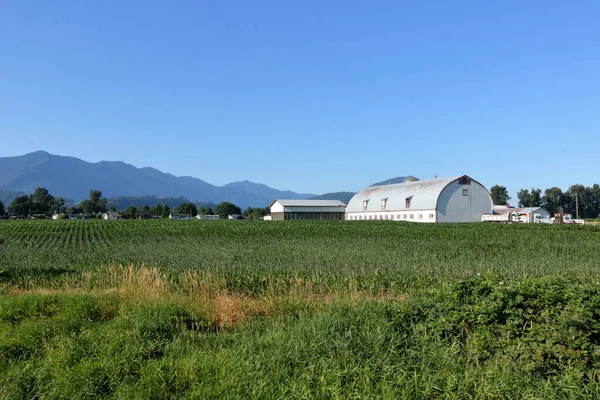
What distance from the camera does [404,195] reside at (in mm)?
74750

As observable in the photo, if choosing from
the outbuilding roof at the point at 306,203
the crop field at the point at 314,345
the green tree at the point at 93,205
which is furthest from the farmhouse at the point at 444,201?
the green tree at the point at 93,205

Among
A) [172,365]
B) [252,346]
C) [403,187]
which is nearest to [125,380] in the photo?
[172,365]

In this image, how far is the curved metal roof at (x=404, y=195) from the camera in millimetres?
66719

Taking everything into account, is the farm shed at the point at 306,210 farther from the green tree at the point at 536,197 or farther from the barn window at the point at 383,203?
the green tree at the point at 536,197

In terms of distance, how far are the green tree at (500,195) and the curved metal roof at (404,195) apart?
94841 millimetres

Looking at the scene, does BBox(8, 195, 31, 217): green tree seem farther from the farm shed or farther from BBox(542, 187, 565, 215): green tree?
BBox(542, 187, 565, 215): green tree

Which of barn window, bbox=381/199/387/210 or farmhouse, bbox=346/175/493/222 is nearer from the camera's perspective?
farmhouse, bbox=346/175/493/222

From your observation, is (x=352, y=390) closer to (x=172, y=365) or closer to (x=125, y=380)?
(x=172, y=365)

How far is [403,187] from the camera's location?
257 feet

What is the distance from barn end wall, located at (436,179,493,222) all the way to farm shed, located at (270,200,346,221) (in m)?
37.0

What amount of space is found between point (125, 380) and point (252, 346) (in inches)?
67.2

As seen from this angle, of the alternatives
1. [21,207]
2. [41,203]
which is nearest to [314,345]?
[21,207]

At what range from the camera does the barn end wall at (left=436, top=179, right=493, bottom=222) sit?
65.5m

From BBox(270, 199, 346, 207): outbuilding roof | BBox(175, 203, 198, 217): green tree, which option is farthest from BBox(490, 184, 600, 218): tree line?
BBox(175, 203, 198, 217): green tree
